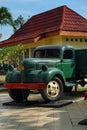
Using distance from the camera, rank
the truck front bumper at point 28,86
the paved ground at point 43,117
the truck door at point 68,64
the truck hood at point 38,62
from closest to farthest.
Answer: the paved ground at point 43,117
the truck front bumper at point 28,86
the truck hood at point 38,62
the truck door at point 68,64

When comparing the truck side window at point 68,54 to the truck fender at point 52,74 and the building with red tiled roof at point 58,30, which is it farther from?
the building with red tiled roof at point 58,30

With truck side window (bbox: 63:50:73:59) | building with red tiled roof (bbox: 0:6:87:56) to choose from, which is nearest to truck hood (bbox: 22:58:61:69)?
truck side window (bbox: 63:50:73:59)

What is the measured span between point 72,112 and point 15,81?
296 centimetres

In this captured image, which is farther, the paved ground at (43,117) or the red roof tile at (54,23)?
the red roof tile at (54,23)

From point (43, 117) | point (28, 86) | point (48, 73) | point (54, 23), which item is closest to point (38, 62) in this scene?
point (48, 73)

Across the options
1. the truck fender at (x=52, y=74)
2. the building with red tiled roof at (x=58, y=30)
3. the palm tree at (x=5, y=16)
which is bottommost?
the truck fender at (x=52, y=74)

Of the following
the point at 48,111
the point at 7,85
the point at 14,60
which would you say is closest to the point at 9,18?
the point at 14,60

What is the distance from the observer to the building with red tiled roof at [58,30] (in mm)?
22797

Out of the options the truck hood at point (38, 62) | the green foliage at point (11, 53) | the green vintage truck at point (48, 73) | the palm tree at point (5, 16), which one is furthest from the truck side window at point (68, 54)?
the palm tree at point (5, 16)

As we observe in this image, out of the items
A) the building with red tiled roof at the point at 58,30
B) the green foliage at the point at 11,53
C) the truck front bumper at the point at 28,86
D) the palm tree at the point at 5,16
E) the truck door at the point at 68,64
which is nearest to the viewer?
the truck front bumper at the point at 28,86

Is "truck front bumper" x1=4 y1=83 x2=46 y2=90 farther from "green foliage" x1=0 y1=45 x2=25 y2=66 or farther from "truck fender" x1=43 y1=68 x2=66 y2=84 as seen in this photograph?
"green foliage" x1=0 y1=45 x2=25 y2=66

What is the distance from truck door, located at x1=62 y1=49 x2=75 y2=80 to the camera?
14656 millimetres

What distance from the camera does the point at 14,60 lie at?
24.9m

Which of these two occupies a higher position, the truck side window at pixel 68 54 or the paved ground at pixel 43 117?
the truck side window at pixel 68 54
